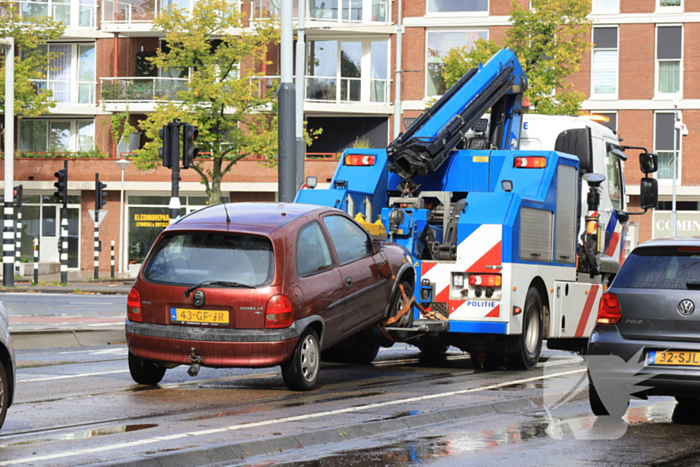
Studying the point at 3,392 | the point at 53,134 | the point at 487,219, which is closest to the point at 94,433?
the point at 3,392

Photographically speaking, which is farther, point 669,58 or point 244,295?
A: point 669,58

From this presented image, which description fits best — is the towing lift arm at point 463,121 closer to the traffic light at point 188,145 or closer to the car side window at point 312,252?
the car side window at point 312,252

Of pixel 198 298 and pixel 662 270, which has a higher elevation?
pixel 662 270

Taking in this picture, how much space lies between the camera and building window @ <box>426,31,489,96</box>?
139 feet

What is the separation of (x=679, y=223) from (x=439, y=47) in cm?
1218

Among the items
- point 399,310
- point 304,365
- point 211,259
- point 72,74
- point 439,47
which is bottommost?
point 304,365

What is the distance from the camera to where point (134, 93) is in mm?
42344

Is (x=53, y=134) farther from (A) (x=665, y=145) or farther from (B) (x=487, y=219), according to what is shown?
(B) (x=487, y=219)

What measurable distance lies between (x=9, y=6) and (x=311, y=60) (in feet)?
38.8

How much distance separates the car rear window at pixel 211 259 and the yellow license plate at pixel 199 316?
267 millimetres

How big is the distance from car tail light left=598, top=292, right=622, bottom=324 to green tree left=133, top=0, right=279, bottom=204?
2870 centimetres

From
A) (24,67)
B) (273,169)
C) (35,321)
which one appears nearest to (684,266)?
(35,321)

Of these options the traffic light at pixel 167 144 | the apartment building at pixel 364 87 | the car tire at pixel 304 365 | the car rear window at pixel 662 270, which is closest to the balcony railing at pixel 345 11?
the apartment building at pixel 364 87

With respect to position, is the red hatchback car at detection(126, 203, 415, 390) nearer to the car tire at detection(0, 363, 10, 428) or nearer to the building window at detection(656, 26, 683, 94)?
the car tire at detection(0, 363, 10, 428)
